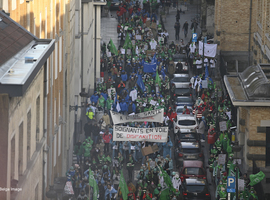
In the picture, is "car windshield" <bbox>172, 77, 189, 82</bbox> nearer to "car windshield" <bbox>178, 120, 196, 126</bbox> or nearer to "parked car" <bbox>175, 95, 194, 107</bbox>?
"parked car" <bbox>175, 95, 194, 107</bbox>

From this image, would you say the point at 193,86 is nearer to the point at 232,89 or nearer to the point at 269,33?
the point at 269,33

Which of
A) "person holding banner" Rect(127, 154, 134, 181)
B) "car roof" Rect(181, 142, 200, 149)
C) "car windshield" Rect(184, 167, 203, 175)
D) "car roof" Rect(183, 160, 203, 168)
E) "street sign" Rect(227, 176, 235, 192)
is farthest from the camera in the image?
"car roof" Rect(181, 142, 200, 149)

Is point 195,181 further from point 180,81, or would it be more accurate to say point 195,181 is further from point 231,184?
point 180,81

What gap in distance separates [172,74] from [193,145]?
58.0ft

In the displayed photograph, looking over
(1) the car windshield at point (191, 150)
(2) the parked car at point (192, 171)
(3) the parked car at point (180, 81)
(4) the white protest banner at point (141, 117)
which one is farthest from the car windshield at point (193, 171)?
(3) the parked car at point (180, 81)

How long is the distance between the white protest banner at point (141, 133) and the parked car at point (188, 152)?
1.92 meters

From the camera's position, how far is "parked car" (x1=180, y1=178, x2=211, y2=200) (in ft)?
92.9

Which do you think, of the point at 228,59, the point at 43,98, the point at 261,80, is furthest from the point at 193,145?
the point at 228,59

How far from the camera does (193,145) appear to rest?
3375 centimetres

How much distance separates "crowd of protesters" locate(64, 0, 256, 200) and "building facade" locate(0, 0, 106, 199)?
116 cm

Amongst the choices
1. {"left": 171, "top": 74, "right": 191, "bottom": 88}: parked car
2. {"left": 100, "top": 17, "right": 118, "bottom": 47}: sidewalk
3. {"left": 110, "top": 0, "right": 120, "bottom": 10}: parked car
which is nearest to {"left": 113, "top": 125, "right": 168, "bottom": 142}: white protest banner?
{"left": 171, "top": 74, "right": 191, "bottom": 88}: parked car

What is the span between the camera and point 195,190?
28.5 metres

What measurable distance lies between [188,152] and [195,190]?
16.8 ft

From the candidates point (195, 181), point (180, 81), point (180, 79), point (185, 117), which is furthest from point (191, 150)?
point (180, 79)
